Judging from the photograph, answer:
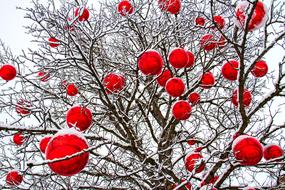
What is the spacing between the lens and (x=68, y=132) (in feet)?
7.62

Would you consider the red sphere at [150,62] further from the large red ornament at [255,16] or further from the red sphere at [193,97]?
the red sphere at [193,97]

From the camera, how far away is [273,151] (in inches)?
146

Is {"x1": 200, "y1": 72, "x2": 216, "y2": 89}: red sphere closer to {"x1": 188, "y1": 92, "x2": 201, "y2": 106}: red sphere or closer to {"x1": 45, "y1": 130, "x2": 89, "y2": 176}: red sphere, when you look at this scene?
{"x1": 188, "y1": 92, "x2": 201, "y2": 106}: red sphere

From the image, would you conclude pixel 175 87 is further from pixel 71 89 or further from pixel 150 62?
pixel 71 89

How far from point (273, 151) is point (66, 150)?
2585 millimetres

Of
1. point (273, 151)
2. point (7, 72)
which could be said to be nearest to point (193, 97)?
point (273, 151)

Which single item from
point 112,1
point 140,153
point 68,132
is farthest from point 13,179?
point 112,1

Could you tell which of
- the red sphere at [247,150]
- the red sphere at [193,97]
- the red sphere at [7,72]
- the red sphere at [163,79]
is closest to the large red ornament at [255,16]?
the red sphere at [247,150]

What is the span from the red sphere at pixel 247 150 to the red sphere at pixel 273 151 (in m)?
0.82

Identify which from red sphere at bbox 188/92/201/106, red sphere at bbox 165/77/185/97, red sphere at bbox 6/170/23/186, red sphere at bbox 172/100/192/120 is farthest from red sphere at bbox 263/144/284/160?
red sphere at bbox 6/170/23/186

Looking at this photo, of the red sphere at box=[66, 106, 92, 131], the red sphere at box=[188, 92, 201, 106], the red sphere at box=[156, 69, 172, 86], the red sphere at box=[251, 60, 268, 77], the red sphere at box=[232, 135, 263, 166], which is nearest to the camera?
the red sphere at box=[232, 135, 263, 166]

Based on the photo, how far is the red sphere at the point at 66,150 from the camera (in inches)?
87.1

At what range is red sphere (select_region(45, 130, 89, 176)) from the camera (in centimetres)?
221

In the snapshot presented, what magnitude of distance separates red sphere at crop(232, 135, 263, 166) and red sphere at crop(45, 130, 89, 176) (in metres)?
1.51
